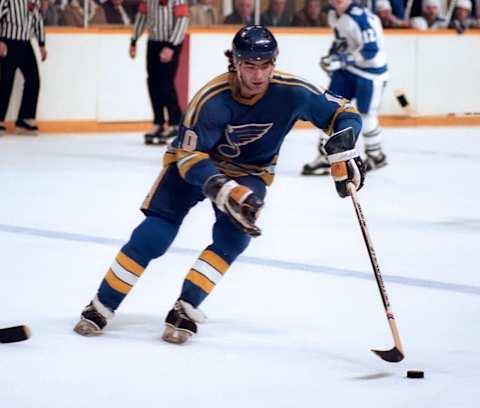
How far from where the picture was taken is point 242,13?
35.0 feet

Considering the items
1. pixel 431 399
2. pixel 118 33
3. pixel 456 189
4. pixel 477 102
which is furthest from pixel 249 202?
pixel 477 102

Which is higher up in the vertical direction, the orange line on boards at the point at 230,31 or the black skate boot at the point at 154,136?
the orange line on boards at the point at 230,31

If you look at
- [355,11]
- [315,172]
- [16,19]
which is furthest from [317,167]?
[16,19]

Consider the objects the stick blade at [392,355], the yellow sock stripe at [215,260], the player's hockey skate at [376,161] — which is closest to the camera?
the stick blade at [392,355]

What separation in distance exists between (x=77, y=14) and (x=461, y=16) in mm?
3433

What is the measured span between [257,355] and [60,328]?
0.64 metres

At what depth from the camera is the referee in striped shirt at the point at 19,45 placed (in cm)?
944

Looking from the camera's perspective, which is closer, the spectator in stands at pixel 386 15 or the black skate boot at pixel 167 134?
the black skate boot at pixel 167 134

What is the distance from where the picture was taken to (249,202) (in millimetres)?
3715

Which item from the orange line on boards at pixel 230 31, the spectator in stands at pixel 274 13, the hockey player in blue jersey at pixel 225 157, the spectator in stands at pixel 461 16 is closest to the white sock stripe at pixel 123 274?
the hockey player in blue jersey at pixel 225 157

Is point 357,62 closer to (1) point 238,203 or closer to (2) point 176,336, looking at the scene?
(2) point 176,336

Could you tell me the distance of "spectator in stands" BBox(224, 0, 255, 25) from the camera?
10641mm

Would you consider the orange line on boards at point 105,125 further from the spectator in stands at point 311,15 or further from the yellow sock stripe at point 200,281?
the yellow sock stripe at point 200,281

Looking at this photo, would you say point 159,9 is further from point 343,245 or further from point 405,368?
point 405,368
